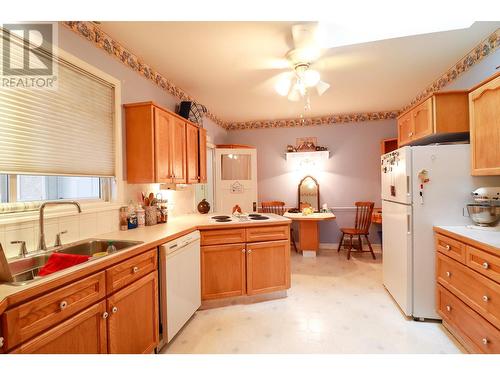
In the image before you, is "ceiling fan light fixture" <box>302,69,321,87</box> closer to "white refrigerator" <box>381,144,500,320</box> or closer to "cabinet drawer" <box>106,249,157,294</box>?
"white refrigerator" <box>381,144,500,320</box>

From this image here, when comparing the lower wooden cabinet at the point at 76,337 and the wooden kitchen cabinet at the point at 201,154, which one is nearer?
the lower wooden cabinet at the point at 76,337

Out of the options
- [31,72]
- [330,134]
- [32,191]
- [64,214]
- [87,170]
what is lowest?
[64,214]

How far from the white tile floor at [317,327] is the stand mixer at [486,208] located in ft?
3.14

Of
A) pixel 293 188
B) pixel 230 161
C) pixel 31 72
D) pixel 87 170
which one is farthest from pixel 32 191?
pixel 293 188

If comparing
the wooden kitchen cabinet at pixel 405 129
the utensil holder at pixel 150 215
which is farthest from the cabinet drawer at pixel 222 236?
the wooden kitchen cabinet at pixel 405 129

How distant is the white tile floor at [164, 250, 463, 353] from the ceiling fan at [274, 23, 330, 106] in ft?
7.43

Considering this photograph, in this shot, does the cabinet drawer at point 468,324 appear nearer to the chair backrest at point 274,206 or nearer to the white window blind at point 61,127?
the chair backrest at point 274,206

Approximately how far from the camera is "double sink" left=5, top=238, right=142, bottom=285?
1212mm

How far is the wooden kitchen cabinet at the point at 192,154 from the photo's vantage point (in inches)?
107

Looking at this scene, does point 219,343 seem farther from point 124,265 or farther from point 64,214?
point 64,214

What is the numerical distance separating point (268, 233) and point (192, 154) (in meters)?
1.32

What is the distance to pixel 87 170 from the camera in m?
1.78

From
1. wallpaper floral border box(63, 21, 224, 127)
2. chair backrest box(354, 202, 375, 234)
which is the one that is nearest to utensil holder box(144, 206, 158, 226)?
wallpaper floral border box(63, 21, 224, 127)
